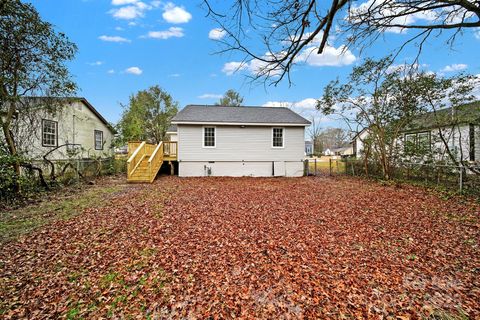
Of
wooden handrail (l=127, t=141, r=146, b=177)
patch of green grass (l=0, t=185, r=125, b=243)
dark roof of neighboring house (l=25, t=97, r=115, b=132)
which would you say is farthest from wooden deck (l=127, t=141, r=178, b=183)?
dark roof of neighboring house (l=25, t=97, r=115, b=132)

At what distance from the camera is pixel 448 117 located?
930 centimetres

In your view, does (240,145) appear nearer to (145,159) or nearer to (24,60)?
(145,159)

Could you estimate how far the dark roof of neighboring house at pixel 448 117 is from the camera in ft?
28.1

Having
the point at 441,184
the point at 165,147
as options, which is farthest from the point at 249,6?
the point at 165,147

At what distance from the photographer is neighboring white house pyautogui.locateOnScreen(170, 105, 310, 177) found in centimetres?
1290

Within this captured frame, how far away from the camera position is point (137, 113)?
1014 inches

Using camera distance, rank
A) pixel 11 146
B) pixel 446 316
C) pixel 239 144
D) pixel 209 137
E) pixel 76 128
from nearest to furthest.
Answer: pixel 446 316
pixel 11 146
pixel 209 137
pixel 239 144
pixel 76 128

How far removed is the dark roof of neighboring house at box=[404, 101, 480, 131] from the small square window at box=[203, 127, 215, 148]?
1041cm

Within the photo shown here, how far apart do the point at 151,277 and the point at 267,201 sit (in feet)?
15.7

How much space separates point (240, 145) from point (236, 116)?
1979mm

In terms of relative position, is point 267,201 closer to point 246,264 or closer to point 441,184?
point 246,264

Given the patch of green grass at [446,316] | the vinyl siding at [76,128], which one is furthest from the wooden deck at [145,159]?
the patch of green grass at [446,316]

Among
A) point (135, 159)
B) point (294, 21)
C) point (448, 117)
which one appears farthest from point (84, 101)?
point (448, 117)

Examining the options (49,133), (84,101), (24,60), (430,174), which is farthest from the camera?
(84,101)
